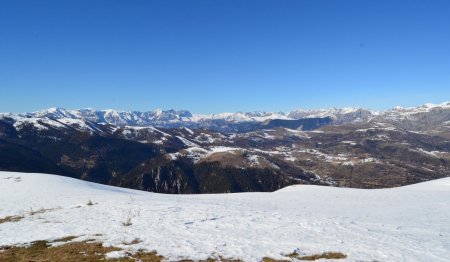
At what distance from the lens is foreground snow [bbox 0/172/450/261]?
1748cm

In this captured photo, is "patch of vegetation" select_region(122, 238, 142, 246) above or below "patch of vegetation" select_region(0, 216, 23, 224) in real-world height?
below

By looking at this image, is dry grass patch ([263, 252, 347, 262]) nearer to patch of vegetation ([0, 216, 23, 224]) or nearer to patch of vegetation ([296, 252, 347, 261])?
patch of vegetation ([296, 252, 347, 261])

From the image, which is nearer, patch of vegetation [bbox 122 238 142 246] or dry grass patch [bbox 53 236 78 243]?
patch of vegetation [bbox 122 238 142 246]

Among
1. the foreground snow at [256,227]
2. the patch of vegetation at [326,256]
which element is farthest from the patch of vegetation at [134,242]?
the patch of vegetation at [326,256]

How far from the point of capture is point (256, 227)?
22.0 metres

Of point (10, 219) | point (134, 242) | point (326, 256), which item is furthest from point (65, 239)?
point (326, 256)

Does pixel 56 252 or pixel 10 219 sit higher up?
pixel 10 219

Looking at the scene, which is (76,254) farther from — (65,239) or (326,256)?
(326,256)

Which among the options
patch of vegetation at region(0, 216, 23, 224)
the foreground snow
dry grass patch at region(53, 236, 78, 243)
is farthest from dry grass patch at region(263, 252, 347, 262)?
patch of vegetation at region(0, 216, 23, 224)

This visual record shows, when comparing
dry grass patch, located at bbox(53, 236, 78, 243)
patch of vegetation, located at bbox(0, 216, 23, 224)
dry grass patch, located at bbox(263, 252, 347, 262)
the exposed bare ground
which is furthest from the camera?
patch of vegetation, located at bbox(0, 216, 23, 224)

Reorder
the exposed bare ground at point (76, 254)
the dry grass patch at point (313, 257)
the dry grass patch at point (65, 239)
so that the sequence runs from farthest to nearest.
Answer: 1. the dry grass patch at point (65, 239)
2. the exposed bare ground at point (76, 254)
3. the dry grass patch at point (313, 257)

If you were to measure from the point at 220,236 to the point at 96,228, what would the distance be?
8391 millimetres

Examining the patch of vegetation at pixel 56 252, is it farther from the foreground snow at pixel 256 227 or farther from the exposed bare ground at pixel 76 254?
the foreground snow at pixel 256 227

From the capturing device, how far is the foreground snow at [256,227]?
57.4ft
